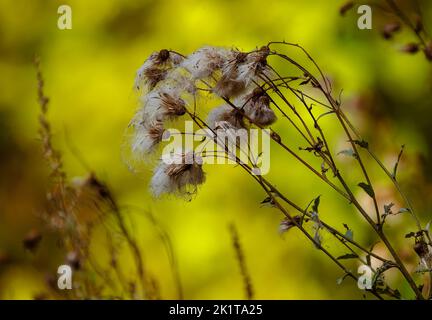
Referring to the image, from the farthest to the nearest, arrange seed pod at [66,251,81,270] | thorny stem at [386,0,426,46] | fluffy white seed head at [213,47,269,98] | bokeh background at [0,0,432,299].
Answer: bokeh background at [0,0,432,299] → seed pod at [66,251,81,270] → thorny stem at [386,0,426,46] → fluffy white seed head at [213,47,269,98]

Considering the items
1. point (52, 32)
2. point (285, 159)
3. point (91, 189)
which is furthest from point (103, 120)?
point (91, 189)

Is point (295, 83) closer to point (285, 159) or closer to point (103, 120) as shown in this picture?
point (285, 159)

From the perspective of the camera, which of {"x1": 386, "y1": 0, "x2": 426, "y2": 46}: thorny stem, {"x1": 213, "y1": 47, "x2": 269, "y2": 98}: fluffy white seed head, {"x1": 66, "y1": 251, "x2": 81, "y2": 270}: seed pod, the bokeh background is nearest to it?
{"x1": 213, "y1": 47, "x2": 269, "y2": 98}: fluffy white seed head

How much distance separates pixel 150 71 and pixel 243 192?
2179 millimetres

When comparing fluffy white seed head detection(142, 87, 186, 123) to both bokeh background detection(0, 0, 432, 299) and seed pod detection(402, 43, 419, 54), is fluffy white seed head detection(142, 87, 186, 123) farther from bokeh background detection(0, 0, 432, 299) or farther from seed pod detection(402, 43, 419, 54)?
bokeh background detection(0, 0, 432, 299)

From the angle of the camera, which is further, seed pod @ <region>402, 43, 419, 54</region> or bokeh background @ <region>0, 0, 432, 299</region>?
bokeh background @ <region>0, 0, 432, 299</region>

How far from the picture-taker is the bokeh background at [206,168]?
150 inches

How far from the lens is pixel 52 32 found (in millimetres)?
4102

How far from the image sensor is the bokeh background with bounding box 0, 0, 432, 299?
12.5 ft

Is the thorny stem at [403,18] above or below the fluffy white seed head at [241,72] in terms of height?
above

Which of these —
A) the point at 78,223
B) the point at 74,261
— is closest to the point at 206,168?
the point at 78,223

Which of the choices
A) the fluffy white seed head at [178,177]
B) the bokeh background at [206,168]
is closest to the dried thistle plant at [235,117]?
the fluffy white seed head at [178,177]

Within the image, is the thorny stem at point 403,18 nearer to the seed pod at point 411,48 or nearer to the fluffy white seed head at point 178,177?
the seed pod at point 411,48

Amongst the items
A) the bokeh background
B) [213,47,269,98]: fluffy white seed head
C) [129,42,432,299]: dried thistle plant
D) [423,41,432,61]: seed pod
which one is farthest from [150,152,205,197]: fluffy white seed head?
the bokeh background
